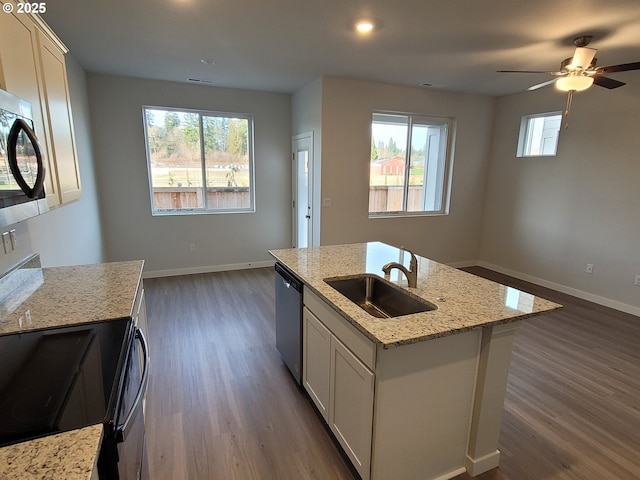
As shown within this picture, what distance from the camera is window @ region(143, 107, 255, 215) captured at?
4.79m

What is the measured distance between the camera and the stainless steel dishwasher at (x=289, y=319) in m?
2.30

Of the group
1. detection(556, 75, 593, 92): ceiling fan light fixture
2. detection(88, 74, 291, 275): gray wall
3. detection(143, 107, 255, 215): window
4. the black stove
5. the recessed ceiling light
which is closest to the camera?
the black stove

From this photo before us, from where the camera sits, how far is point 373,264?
7.97 ft

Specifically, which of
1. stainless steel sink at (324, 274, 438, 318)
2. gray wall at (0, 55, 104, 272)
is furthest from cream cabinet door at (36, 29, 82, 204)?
stainless steel sink at (324, 274, 438, 318)

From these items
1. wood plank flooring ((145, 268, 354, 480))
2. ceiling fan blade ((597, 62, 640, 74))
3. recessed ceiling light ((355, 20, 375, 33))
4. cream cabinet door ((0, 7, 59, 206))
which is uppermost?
recessed ceiling light ((355, 20, 375, 33))

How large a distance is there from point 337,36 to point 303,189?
2.46m

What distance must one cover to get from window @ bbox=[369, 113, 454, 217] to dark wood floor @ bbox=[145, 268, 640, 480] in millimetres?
2476

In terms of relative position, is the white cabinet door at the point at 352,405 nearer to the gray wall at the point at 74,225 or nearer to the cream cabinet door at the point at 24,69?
the cream cabinet door at the point at 24,69

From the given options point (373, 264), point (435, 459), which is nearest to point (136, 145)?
point (373, 264)

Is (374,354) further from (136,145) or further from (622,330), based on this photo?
(136,145)

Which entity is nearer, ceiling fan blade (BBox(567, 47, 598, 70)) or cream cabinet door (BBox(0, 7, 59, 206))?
cream cabinet door (BBox(0, 7, 59, 206))

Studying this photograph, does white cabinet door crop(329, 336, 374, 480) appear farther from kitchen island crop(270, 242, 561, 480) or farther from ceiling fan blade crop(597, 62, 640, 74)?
ceiling fan blade crop(597, 62, 640, 74)

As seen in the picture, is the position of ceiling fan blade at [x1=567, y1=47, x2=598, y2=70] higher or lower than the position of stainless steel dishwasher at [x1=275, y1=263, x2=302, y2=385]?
higher

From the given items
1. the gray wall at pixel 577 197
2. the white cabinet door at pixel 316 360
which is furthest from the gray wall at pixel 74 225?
the gray wall at pixel 577 197
